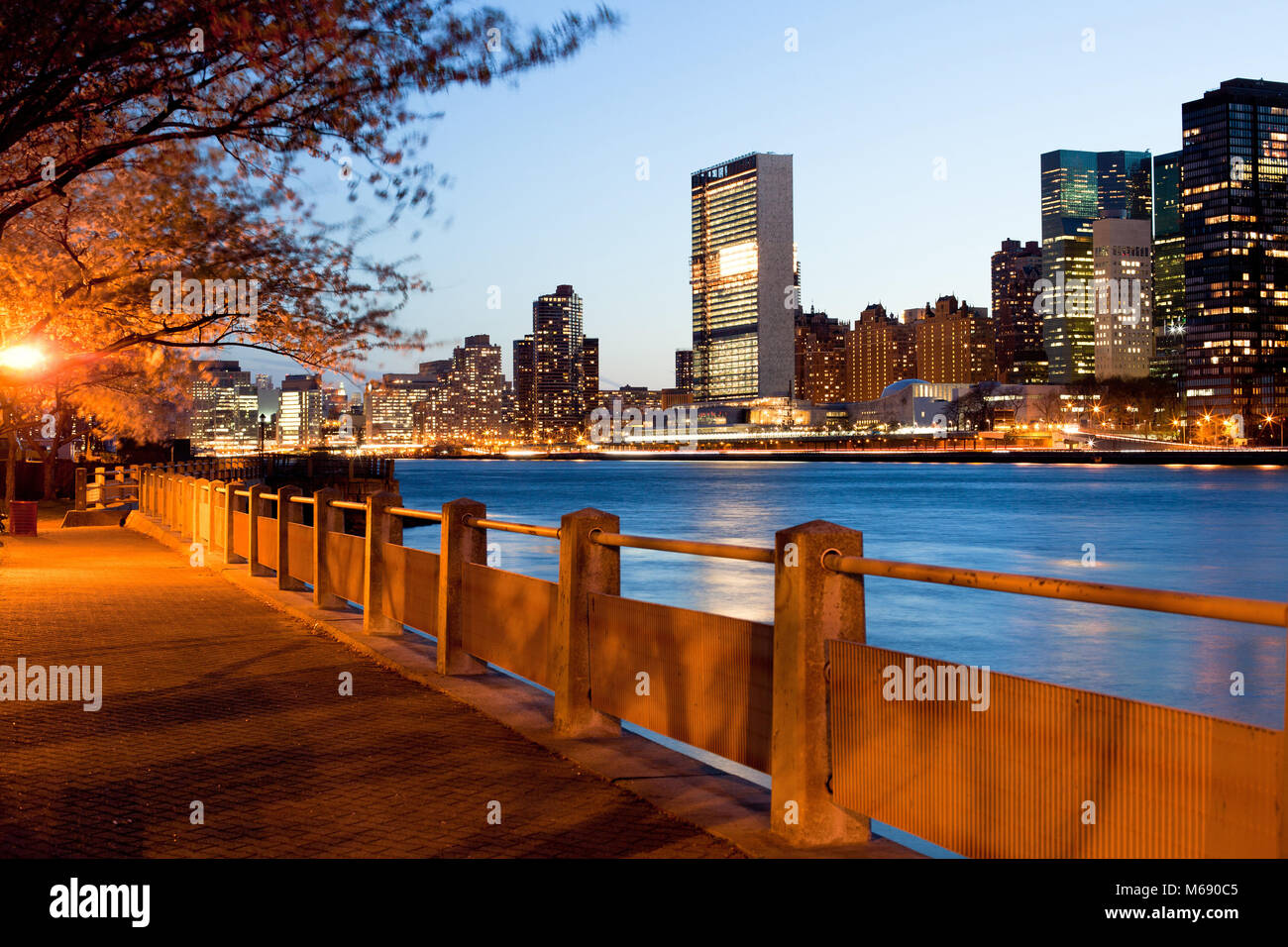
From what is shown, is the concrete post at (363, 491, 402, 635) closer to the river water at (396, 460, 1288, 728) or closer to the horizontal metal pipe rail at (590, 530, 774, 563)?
the horizontal metal pipe rail at (590, 530, 774, 563)

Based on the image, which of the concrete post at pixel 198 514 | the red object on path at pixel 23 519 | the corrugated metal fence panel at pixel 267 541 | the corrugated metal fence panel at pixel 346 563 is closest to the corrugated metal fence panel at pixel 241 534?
the corrugated metal fence panel at pixel 267 541

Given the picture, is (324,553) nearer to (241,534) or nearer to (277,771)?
(241,534)

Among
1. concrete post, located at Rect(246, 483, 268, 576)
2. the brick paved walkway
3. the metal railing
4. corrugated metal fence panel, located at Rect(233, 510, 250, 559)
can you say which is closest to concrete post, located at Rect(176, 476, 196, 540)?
corrugated metal fence panel, located at Rect(233, 510, 250, 559)

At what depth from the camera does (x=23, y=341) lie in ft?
61.6

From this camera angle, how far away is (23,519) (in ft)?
97.5

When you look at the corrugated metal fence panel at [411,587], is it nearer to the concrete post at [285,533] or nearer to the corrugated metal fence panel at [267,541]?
the concrete post at [285,533]

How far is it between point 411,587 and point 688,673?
5.34 m

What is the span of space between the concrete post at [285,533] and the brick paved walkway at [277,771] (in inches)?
157

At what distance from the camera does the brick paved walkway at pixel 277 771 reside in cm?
583

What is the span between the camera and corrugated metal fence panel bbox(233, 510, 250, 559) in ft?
66.4

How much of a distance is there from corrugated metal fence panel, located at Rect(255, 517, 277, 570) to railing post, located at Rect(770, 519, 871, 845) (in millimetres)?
13115

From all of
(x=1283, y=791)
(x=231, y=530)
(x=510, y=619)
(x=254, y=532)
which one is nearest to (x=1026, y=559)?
(x=231, y=530)
